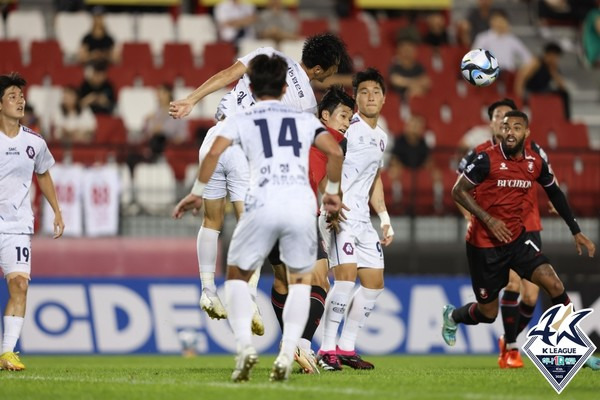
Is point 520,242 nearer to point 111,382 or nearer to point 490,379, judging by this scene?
point 490,379

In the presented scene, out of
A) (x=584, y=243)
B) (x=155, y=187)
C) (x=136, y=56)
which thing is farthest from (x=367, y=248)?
(x=136, y=56)

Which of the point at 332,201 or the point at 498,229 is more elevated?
the point at 332,201

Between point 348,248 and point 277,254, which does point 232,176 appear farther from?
point 348,248

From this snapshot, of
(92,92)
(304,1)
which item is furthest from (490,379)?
(304,1)

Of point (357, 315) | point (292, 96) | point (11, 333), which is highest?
point (292, 96)

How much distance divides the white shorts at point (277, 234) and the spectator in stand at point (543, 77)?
1304 centimetres

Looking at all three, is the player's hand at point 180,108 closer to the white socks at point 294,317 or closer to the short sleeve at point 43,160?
the white socks at point 294,317

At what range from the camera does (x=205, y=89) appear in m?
9.84

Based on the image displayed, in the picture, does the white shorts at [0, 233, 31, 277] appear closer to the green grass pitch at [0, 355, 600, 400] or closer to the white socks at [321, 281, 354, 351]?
the green grass pitch at [0, 355, 600, 400]

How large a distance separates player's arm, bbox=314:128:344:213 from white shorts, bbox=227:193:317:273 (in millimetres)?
179

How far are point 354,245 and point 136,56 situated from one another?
10.6 metres

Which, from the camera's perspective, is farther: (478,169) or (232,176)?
(478,169)

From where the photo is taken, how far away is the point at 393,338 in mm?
16141

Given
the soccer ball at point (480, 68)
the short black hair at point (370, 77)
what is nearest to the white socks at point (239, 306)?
the short black hair at point (370, 77)
